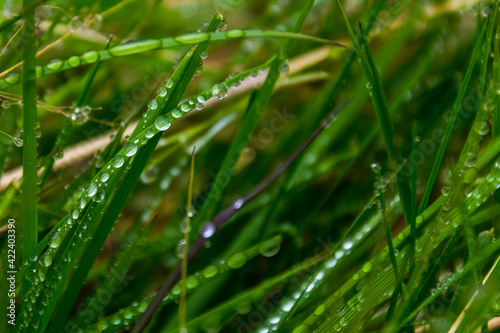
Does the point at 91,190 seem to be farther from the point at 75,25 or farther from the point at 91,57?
the point at 75,25

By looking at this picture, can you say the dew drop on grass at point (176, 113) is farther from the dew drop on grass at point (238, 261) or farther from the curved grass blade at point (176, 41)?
the dew drop on grass at point (238, 261)

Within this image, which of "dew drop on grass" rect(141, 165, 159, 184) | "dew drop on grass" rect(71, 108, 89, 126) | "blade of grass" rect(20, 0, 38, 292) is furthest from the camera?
"dew drop on grass" rect(141, 165, 159, 184)

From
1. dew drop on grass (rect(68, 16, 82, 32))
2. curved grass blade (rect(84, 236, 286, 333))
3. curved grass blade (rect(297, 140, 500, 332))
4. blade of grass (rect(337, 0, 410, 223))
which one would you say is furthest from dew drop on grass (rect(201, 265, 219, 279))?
dew drop on grass (rect(68, 16, 82, 32))

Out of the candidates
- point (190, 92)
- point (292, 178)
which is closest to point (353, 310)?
point (292, 178)

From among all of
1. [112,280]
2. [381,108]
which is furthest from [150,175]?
[381,108]

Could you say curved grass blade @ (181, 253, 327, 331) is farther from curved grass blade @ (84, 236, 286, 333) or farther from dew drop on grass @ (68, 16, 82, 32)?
dew drop on grass @ (68, 16, 82, 32)

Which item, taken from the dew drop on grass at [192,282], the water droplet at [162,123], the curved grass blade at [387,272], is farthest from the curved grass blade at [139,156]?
the curved grass blade at [387,272]

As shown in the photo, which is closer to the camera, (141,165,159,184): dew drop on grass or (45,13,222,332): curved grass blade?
(45,13,222,332): curved grass blade
